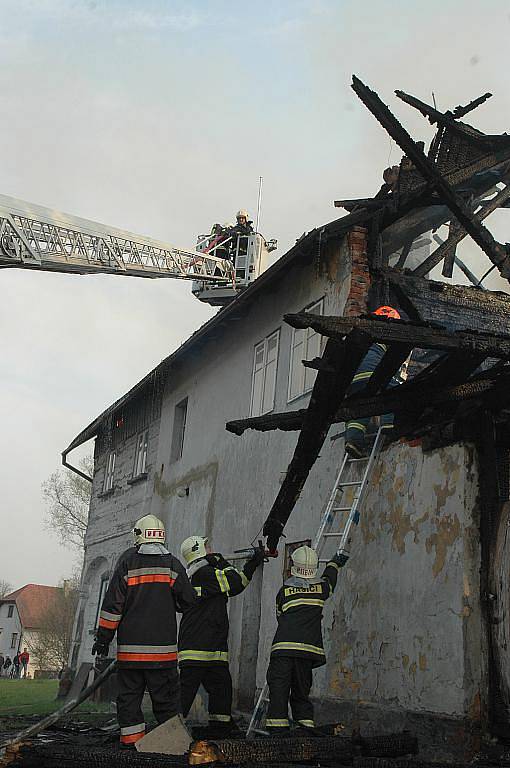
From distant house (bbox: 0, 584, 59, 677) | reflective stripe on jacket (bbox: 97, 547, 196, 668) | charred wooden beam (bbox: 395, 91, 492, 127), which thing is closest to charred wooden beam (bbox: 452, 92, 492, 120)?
charred wooden beam (bbox: 395, 91, 492, 127)

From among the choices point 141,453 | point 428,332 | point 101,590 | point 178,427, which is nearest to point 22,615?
point 101,590

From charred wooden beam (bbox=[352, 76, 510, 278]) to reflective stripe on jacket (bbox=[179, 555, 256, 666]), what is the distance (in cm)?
406

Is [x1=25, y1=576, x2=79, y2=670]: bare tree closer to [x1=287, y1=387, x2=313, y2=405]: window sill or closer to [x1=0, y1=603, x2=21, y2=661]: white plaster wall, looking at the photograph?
[x1=0, y1=603, x2=21, y2=661]: white plaster wall

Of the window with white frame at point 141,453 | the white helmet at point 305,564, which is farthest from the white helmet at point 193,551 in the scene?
the window with white frame at point 141,453

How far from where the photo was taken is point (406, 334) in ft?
17.0

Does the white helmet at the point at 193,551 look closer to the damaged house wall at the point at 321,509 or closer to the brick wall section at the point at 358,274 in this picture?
the damaged house wall at the point at 321,509

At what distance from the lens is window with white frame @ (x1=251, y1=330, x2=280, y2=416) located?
456 inches

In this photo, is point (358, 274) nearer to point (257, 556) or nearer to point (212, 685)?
point (257, 556)

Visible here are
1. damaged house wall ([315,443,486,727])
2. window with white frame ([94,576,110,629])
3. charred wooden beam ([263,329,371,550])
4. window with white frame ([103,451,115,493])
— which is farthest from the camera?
window with white frame ([103,451,115,493])

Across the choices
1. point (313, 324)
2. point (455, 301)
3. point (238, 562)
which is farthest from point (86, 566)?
point (313, 324)

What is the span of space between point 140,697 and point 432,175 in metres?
5.44

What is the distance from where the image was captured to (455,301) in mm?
10617

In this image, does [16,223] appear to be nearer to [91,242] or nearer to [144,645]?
[91,242]

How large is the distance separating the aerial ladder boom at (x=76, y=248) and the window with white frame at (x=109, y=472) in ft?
14.5
